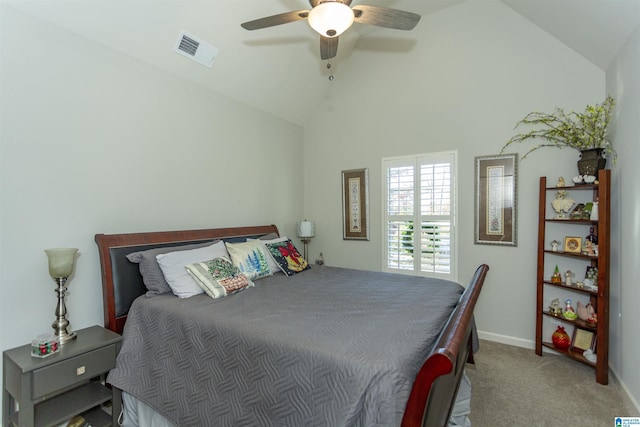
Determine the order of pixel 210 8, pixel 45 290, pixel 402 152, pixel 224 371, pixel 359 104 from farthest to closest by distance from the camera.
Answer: pixel 359 104
pixel 402 152
pixel 210 8
pixel 45 290
pixel 224 371

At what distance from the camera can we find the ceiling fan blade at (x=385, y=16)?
1.92m

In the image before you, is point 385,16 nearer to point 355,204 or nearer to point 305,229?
point 355,204

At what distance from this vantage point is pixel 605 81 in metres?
2.80

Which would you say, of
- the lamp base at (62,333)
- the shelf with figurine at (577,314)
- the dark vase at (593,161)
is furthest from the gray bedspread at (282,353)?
the dark vase at (593,161)

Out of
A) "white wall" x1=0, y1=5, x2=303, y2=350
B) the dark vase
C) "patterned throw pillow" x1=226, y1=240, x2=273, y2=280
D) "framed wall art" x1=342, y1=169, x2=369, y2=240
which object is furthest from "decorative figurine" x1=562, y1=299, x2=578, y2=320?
"white wall" x1=0, y1=5, x2=303, y2=350

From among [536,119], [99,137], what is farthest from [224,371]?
[536,119]

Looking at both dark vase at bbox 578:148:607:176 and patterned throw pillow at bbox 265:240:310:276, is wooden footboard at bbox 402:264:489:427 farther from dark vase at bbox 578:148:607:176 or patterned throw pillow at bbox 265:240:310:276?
dark vase at bbox 578:148:607:176

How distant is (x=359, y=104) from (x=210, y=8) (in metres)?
2.18

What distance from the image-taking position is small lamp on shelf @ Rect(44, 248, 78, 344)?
6.15 feet

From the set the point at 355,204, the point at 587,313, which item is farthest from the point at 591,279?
the point at 355,204

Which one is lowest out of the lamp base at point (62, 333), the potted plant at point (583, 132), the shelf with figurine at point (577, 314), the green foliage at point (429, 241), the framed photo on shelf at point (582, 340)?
the framed photo on shelf at point (582, 340)

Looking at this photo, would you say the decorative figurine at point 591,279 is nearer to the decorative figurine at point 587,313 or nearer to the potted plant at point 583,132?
the decorative figurine at point 587,313

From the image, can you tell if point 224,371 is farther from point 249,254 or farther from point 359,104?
point 359,104

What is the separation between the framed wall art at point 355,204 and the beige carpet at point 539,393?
1.95 metres
